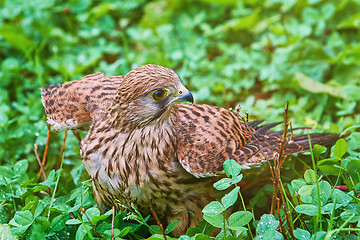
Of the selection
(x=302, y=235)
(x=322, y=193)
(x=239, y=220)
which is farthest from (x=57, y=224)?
(x=322, y=193)

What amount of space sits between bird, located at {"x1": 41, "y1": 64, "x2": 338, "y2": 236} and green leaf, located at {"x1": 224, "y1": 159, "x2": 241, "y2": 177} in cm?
19

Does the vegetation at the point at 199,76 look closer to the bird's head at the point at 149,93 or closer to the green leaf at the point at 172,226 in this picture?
the green leaf at the point at 172,226

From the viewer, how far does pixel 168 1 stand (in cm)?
612

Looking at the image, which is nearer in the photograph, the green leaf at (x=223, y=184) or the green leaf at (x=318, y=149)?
the green leaf at (x=223, y=184)

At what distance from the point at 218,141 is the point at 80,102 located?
1112mm

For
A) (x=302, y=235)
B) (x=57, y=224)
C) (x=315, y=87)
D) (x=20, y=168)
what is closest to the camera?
(x=302, y=235)

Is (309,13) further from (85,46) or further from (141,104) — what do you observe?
(141,104)

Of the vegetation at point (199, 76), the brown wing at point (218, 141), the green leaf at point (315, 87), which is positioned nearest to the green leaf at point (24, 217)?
the vegetation at point (199, 76)

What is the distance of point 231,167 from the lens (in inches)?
114

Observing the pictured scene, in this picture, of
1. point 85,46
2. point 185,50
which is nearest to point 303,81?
point 185,50

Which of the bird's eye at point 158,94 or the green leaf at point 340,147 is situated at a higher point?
the bird's eye at point 158,94

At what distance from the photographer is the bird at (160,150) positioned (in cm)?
309

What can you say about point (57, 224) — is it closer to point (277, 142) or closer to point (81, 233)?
point (81, 233)

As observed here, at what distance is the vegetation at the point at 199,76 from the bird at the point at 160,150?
17 centimetres
